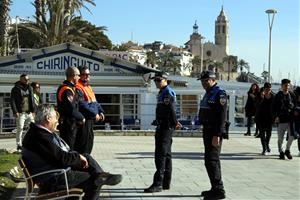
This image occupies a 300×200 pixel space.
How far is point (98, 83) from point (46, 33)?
14.3m

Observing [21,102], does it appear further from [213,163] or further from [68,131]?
[213,163]

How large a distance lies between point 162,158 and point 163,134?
0.36 metres

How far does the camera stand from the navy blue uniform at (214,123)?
7.57 meters

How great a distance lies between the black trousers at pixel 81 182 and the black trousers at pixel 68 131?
1724mm

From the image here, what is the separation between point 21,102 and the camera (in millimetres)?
12789

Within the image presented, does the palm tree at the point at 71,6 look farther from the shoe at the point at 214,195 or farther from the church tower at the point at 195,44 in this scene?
the church tower at the point at 195,44

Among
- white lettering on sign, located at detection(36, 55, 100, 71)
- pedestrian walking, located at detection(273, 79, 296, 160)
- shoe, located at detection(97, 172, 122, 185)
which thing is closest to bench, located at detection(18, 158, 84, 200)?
shoe, located at detection(97, 172, 122, 185)

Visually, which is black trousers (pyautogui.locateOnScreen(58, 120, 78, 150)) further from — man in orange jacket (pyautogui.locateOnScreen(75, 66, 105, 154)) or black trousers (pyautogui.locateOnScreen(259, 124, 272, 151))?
black trousers (pyautogui.locateOnScreen(259, 124, 272, 151))

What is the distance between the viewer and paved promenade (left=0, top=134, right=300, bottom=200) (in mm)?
8344

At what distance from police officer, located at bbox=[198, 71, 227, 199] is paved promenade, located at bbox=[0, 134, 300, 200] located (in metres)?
0.47

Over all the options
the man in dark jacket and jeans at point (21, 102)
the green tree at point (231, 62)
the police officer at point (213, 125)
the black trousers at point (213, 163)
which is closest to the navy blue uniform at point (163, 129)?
the police officer at point (213, 125)

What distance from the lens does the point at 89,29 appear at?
5575 cm

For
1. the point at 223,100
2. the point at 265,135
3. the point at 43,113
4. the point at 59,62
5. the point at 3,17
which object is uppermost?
the point at 3,17

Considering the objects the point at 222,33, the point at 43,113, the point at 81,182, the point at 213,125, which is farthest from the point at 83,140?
the point at 222,33
